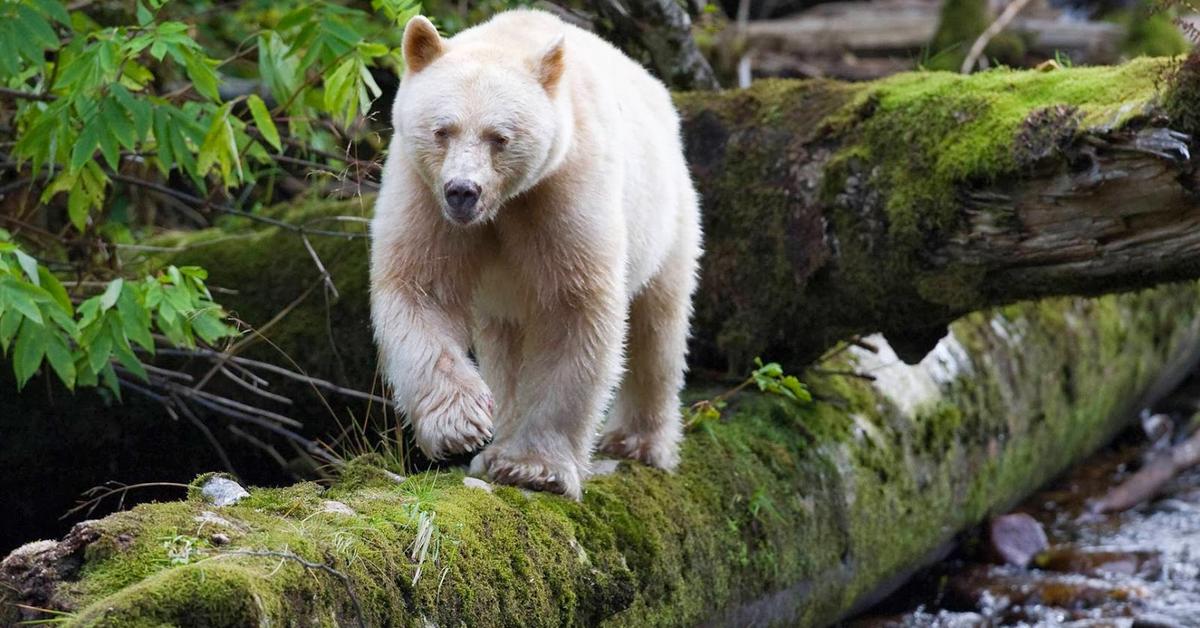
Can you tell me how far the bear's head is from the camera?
4.45 meters

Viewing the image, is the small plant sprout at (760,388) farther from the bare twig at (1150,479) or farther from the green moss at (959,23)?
the green moss at (959,23)

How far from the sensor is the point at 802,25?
45.6ft

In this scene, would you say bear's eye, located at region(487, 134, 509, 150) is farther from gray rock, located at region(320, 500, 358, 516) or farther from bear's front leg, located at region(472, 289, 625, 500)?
gray rock, located at region(320, 500, 358, 516)

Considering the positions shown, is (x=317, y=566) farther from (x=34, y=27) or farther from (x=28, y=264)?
(x=34, y=27)

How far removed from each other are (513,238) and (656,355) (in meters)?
1.20

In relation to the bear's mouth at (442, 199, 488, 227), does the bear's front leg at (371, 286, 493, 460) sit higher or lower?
lower

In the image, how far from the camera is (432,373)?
15.0ft

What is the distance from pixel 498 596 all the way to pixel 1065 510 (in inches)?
216

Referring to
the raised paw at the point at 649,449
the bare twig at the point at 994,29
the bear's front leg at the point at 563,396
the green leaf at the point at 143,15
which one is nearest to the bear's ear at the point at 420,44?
the bear's front leg at the point at 563,396

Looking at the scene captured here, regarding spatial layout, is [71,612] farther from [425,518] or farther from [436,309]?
[436,309]

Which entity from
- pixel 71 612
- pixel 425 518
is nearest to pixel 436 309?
pixel 425 518

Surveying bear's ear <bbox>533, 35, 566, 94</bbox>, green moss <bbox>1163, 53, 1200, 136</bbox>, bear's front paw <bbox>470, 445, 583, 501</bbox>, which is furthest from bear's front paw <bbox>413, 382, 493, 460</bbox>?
green moss <bbox>1163, 53, 1200, 136</bbox>

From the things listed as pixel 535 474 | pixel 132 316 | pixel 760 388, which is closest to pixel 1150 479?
pixel 760 388

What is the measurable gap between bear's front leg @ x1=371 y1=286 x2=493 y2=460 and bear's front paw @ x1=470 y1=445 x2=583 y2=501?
219 mm
